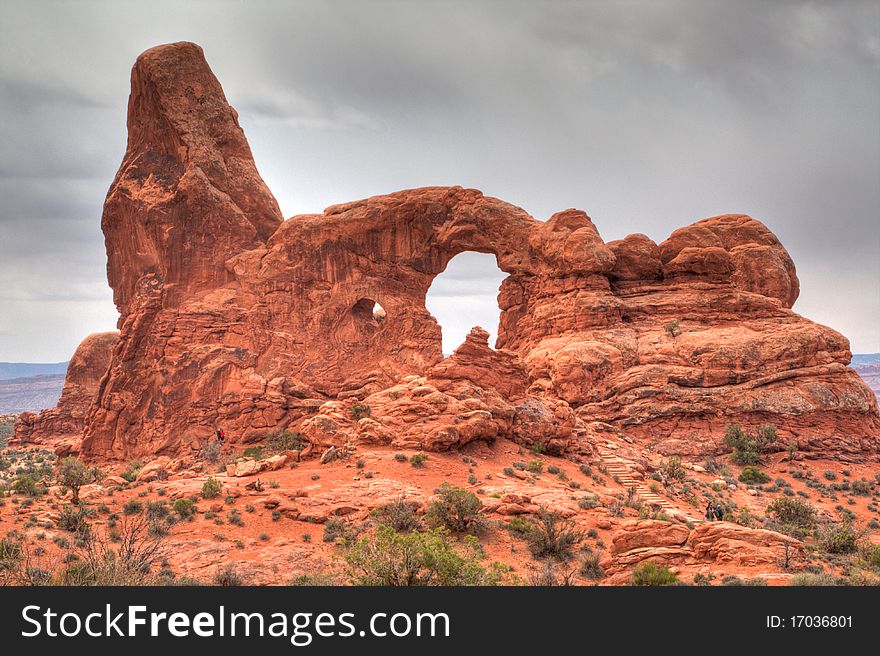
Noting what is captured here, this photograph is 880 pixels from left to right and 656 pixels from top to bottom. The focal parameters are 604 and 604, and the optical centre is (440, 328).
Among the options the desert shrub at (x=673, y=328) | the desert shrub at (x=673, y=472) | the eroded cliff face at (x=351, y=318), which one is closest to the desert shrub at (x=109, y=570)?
the eroded cliff face at (x=351, y=318)

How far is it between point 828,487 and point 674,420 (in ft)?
25.9

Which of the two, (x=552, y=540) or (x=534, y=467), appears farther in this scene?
(x=534, y=467)

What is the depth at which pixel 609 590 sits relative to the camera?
8820 millimetres

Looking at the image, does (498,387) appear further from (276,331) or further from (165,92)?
(165,92)

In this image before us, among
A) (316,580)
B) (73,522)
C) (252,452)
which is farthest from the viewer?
(252,452)

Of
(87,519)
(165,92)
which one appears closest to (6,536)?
(87,519)

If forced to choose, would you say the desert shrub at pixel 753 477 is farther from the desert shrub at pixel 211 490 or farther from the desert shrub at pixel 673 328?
the desert shrub at pixel 211 490

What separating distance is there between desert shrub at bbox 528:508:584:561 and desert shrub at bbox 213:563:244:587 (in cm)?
733

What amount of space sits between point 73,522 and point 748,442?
30.9 metres

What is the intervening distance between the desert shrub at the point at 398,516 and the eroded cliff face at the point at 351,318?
48.8 feet

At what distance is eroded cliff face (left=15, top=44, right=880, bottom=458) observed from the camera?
34031mm

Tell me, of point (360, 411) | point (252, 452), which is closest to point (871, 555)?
point (360, 411)

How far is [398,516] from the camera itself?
54.9ft

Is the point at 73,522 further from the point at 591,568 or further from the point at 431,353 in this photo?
the point at 431,353
